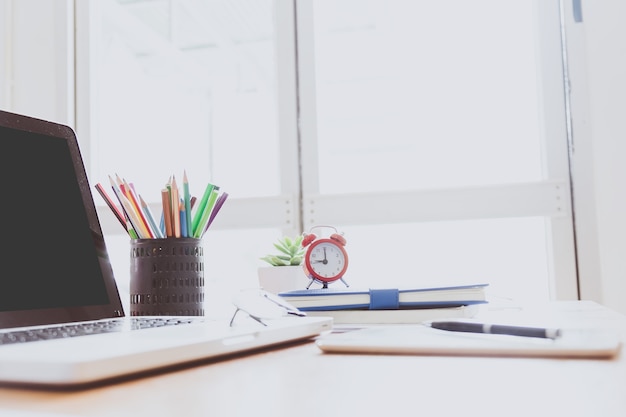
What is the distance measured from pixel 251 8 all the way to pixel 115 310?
2.08 meters

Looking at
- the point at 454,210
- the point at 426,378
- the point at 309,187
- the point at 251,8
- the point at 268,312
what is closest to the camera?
the point at 426,378

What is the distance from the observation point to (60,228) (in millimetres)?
731

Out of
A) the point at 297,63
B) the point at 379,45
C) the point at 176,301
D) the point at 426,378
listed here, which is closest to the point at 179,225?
the point at 176,301

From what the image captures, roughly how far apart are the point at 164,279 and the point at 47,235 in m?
0.20

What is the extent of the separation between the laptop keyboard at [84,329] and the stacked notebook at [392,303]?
0.27 m

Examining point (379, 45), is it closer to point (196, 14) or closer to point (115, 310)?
point (196, 14)

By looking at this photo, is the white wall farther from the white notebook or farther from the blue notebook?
the white notebook

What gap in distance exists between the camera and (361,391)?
0.36m

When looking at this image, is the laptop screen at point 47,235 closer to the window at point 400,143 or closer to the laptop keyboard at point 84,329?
the laptop keyboard at point 84,329

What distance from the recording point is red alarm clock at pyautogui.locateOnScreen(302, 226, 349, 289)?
1099 mm

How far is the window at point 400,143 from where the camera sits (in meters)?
2.00

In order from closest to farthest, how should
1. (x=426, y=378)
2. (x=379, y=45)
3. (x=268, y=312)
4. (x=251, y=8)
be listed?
(x=426, y=378), (x=268, y=312), (x=379, y=45), (x=251, y=8)

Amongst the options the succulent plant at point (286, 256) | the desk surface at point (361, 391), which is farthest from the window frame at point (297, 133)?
the desk surface at point (361, 391)

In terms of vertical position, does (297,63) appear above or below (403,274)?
above
